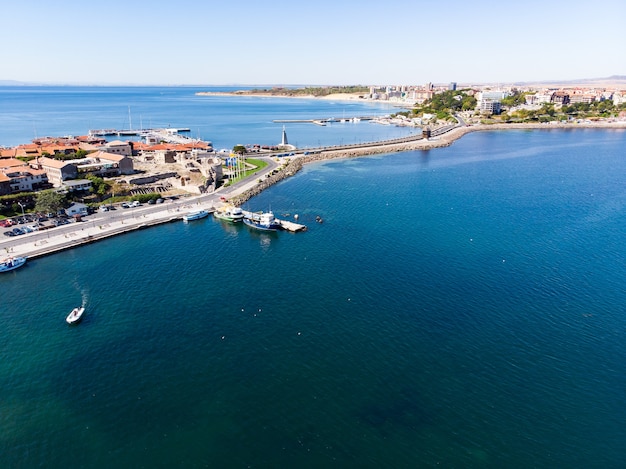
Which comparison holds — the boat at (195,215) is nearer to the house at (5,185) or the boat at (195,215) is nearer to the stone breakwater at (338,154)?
the stone breakwater at (338,154)

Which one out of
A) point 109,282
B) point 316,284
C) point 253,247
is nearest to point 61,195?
point 109,282

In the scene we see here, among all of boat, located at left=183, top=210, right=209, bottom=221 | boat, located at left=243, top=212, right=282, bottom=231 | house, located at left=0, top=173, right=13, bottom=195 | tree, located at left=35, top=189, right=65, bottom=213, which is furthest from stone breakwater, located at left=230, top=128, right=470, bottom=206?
house, located at left=0, top=173, right=13, bottom=195

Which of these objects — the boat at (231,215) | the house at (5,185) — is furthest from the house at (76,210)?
the boat at (231,215)

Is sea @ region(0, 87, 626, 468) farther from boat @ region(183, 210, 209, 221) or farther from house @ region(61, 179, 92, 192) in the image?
house @ region(61, 179, 92, 192)

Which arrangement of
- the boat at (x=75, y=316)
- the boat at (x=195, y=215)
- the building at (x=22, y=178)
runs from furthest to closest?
the building at (x=22, y=178) → the boat at (x=195, y=215) → the boat at (x=75, y=316)

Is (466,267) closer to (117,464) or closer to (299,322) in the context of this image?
(299,322)
